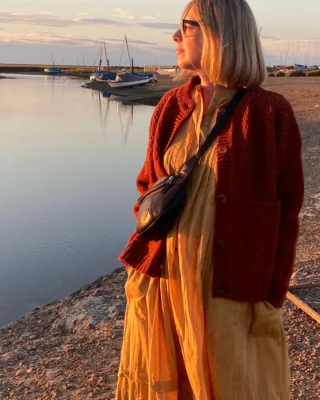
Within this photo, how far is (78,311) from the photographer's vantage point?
483 cm

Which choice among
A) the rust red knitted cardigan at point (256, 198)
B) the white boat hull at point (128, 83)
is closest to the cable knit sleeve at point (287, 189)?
the rust red knitted cardigan at point (256, 198)

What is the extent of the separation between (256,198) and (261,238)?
0.45 feet

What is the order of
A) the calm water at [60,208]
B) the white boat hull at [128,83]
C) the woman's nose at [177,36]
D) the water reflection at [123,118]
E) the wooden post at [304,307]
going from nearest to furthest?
the woman's nose at [177,36] → the wooden post at [304,307] → the calm water at [60,208] → the water reflection at [123,118] → the white boat hull at [128,83]

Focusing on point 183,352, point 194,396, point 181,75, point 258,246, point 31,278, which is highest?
point 181,75

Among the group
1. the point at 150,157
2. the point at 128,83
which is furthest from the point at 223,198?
the point at 128,83

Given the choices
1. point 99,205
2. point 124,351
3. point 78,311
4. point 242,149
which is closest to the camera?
point 242,149

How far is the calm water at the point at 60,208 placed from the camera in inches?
254

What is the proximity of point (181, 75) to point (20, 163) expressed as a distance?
11709 millimetres

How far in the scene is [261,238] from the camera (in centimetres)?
212

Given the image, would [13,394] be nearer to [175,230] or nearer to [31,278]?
[175,230]

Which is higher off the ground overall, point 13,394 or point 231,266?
point 231,266

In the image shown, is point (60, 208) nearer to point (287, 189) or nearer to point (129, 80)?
point (287, 189)

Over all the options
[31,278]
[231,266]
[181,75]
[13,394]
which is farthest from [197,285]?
[31,278]

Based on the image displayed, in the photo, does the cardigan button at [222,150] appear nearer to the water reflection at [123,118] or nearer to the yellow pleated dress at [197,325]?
the yellow pleated dress at [197,325]
